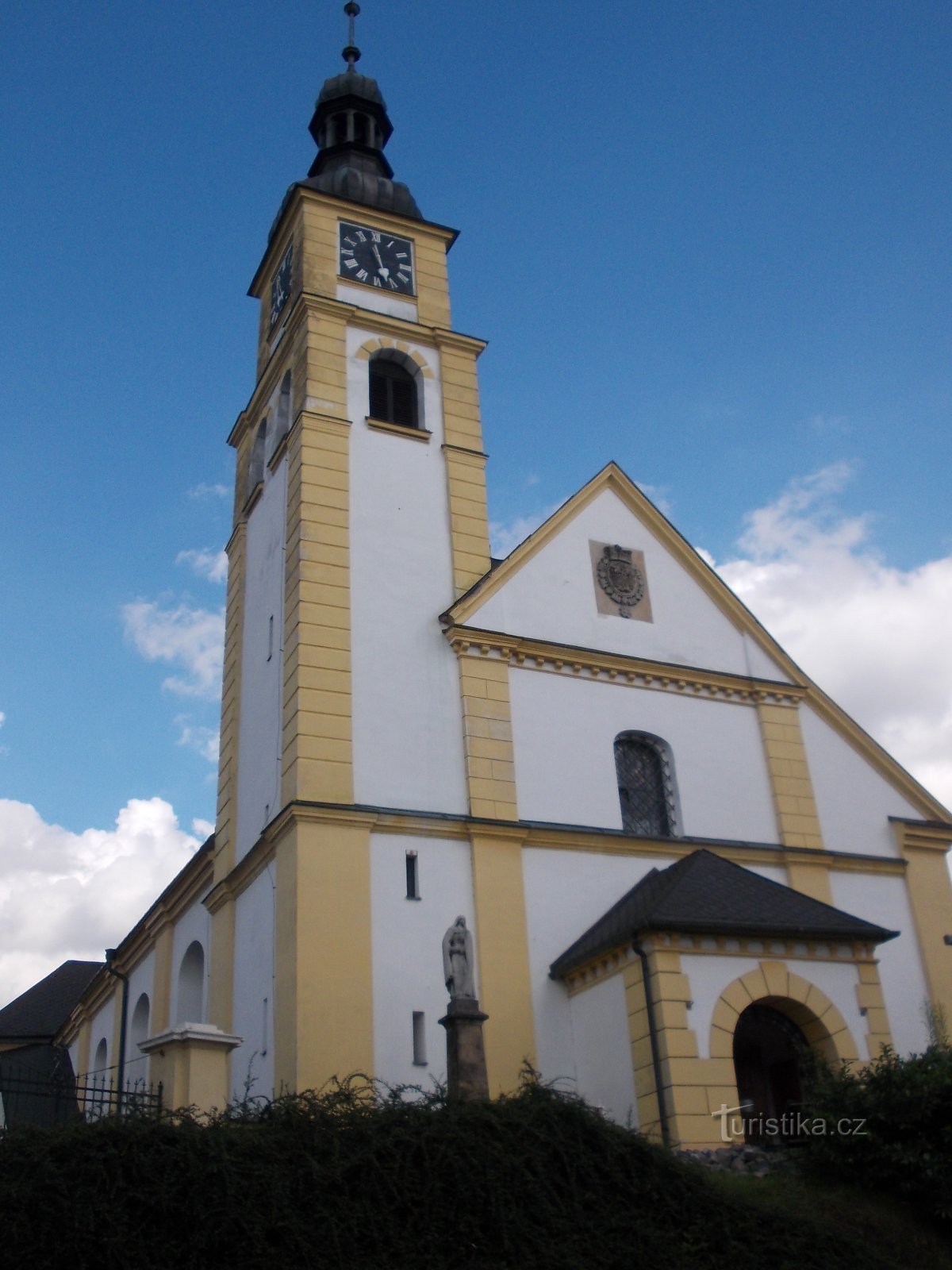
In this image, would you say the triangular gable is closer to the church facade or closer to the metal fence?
the church facade

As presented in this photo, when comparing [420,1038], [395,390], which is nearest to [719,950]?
[420,1038]

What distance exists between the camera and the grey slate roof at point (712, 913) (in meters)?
16.1

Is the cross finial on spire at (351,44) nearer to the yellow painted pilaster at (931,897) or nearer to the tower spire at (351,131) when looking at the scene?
the tower spire at (351,131)

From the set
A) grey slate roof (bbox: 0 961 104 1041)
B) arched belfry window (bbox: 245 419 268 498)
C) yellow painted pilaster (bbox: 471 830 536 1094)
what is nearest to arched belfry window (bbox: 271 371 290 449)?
arched belfry window (bbox: 245 419 268 498)

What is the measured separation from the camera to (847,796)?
21.8 meters

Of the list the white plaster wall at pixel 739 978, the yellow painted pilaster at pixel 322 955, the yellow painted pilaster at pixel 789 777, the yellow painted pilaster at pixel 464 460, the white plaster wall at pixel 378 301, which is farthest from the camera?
the white plaster wall at pixel 378 301

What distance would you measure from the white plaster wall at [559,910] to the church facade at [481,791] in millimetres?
43

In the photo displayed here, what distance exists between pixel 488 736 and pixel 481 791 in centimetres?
93

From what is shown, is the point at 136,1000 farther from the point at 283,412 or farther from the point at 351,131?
the point at 351,131

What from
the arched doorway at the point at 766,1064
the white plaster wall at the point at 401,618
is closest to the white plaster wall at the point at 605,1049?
the arched doorway at the point at 766,1064

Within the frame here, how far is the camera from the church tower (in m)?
16.8

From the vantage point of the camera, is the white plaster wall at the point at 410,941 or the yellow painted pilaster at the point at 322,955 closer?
the yellow painted pilaster at the point at 322,955

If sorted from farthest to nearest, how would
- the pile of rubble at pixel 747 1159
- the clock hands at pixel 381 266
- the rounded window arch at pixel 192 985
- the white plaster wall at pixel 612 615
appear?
the clock hands at pixel 381 266
the rounded window arch at pixel 192 985
the white plaster wall at pixel 612 615
the pile of rubble at pixel 747 1159

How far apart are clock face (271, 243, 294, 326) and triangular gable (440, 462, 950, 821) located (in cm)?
723
